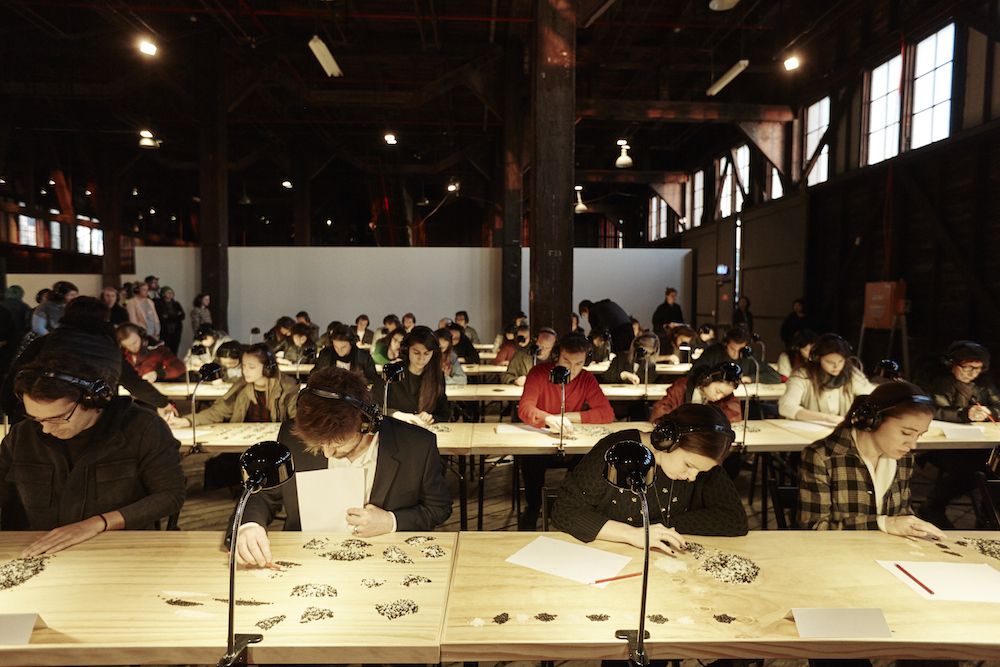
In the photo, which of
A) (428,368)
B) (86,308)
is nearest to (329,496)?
(428,368)

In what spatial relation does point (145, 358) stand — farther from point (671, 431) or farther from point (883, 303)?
point (883, 303)

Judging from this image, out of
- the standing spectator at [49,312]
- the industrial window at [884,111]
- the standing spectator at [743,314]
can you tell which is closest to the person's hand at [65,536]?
A: the standing spectator at [49,312]

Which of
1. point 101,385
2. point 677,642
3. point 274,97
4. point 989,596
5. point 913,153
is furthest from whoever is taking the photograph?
point 274,97

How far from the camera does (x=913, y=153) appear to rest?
7.12m

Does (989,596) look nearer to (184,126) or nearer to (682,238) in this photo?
(682,238)

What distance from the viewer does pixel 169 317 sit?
32.5ft

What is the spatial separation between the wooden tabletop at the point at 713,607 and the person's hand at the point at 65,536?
4.16 feet

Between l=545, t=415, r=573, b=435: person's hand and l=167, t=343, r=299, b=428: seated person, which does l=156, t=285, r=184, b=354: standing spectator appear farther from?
l=545, t=415, r=573, b=435: person's hand

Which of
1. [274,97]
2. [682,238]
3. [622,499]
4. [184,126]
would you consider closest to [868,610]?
[622,499]

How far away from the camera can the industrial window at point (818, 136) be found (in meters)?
9.13

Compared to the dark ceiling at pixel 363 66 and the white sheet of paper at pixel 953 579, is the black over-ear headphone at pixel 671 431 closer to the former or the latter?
the white sheet of paper at pixel 953 579

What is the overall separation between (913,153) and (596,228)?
1632cm

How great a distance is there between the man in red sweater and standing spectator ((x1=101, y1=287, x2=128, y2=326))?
7614 mm

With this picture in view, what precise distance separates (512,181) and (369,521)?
364 inches
